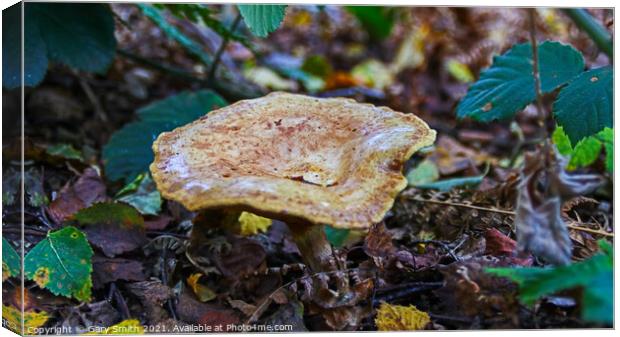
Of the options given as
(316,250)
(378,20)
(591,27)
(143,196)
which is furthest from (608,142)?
(378,20)

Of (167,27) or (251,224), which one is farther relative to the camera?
(167,27)

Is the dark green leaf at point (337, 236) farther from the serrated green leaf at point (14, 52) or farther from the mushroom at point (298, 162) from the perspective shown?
the serrated green leaf at point (14, 52)

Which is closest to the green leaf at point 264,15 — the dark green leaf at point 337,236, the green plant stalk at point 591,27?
the dark green leaf at point 337,236

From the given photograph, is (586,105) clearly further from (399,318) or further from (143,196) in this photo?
(143,196)

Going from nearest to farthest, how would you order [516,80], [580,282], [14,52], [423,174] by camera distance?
[580,282]
[14,52]
[516,80]
[423,174]

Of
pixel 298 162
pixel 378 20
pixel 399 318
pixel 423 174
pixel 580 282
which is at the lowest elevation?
pixel 399 318

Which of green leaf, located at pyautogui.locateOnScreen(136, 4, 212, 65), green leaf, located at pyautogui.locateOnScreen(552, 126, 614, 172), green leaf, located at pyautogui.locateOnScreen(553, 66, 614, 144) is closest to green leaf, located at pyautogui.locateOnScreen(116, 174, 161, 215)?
green leaf, located at pyautogui.locateOnScreen(136, 4, 212, 65)

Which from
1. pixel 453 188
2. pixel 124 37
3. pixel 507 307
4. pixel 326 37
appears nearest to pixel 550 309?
pixel 507 307

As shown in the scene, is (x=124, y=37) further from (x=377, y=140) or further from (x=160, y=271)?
(x=377, y=140)
